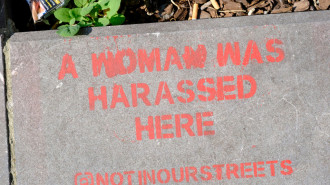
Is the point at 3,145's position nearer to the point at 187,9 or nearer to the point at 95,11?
the point at 95,11

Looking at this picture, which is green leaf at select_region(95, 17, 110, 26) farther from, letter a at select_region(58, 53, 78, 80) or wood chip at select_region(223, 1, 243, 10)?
wood chip at select_region(223, 1, 243, 10)

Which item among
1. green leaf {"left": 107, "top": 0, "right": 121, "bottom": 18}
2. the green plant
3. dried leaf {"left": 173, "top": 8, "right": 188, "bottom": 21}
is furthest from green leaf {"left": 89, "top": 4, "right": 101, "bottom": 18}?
dried leaf {"left": 173, "top": 8, "right": 188, "bottom": 21}

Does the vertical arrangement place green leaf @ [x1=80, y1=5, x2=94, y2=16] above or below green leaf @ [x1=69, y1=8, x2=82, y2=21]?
above

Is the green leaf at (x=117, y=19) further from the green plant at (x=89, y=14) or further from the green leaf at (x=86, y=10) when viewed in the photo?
the green leaf at (x=86, y=10)

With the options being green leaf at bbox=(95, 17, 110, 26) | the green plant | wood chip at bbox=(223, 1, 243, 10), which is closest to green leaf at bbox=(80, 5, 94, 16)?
the green plant

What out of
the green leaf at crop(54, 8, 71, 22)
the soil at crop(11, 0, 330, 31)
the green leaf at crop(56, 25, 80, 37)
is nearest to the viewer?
the green leaf at crop(56, 25, 80, 37)

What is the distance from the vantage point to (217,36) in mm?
2238

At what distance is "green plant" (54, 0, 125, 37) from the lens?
2244 millimetres

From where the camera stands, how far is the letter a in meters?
2.22

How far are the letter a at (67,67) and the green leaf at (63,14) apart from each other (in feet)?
0.86

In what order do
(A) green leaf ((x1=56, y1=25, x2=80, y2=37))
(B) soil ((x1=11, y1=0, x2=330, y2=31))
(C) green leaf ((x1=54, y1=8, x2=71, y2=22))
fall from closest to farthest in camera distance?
(A) green leaf ((x1=56, y1=25, x2=80, y2=37)) < (C) green leaf ((x1=54, y1=8, x2=71, y2=22)) < (B) soil ((x1=11, y1=0, x2=330, y2=31))

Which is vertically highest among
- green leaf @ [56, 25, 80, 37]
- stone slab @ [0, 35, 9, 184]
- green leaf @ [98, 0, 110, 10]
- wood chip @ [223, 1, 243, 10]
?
green leaf @ [98, 0, 110, 10]

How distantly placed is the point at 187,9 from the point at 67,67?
1.04 metres

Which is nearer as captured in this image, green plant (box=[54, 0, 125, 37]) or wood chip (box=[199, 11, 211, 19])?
green plant (box=[54, 0, 125, 37])
